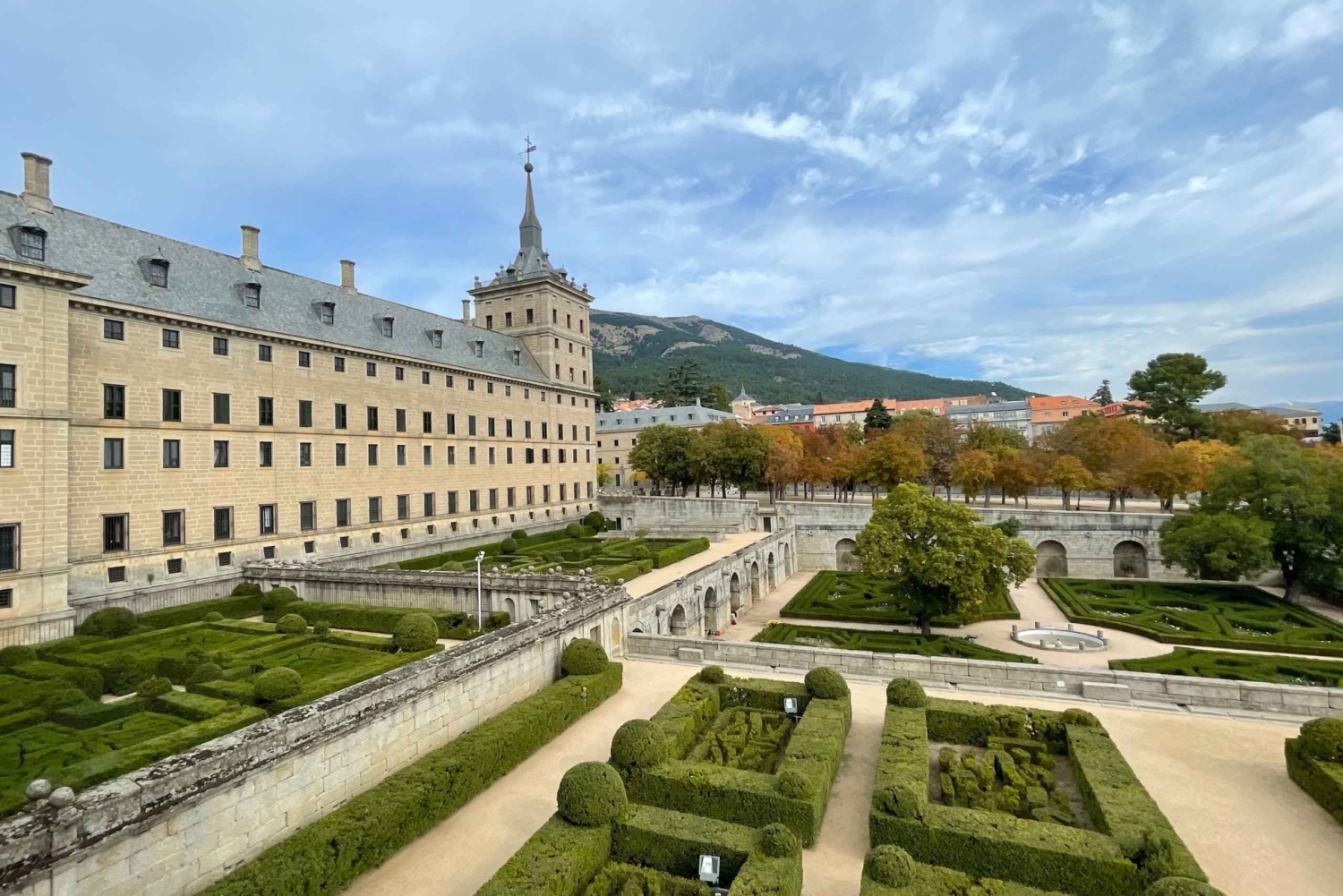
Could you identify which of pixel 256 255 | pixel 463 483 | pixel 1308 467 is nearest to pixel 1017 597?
pixel 1308 467

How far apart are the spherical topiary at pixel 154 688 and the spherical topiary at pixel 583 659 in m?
11.4

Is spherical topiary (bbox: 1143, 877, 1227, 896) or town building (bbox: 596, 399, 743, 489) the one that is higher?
town building (bbox: 596, 399, 743, 489)

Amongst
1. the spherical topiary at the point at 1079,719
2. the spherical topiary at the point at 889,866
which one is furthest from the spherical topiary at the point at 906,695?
the spherical topiary at the point at 889,866

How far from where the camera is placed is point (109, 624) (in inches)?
993

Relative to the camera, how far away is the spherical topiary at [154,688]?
1877cm

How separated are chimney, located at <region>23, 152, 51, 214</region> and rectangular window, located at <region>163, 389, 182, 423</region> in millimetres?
9180

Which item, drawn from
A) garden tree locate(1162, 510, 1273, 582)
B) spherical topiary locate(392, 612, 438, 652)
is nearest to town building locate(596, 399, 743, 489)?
garden tree locate(1162, 510, 1273, 582)

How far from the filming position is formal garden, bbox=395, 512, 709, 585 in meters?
37.2

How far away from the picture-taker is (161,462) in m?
30.8

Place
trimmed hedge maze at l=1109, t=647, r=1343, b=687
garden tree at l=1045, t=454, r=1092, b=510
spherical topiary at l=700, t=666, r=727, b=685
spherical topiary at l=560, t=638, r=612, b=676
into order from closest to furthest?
spherical topiary at l=700, t=666, r=727, b=685 → spherical topiary at l=560, t=638, r=612, b=676 → trimmed hedge maze at l=1109, t=647, r=1343, b=687 → garden tree at l=1045, t=454, r=1092, b=510

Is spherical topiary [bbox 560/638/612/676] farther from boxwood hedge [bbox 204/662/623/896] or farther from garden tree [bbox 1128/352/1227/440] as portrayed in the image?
garden tree [bbox 1128/352/1227/440]

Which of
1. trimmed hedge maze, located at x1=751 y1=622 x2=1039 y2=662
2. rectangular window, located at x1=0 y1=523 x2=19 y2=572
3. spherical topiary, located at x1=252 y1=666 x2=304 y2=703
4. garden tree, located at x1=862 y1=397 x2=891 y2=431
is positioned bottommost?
trimmed hedge maze, located at x1=751 y1=622 x2=1039 y2=662

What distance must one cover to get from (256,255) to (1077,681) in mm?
46235

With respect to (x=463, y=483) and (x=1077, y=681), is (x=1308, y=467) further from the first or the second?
(x=463, y=483)
